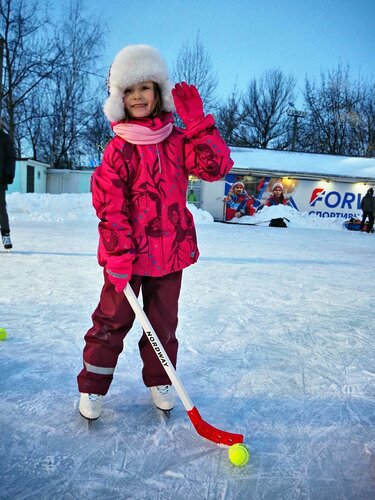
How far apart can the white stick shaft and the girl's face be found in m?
0.67

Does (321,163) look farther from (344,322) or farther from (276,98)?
(344,322)

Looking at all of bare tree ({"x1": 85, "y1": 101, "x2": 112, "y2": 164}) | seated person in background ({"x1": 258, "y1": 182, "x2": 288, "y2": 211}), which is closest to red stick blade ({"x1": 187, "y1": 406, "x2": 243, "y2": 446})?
seated person in background ({"x1": 258, "y1": 182, "x2": 288, "y2": 211})

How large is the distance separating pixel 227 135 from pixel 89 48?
12.7 meters

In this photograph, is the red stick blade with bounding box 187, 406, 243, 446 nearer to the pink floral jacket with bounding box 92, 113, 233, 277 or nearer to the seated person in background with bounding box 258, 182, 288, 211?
the pink floral jacket with bounding box 92, 113, 233, 277

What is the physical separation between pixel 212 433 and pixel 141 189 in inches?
37.3

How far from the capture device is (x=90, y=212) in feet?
41.1

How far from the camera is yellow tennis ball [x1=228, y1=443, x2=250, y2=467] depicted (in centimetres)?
141

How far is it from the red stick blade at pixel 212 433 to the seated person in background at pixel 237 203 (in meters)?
16.2

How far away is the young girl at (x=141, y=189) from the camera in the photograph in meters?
1.56

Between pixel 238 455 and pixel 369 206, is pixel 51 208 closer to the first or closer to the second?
pixel 369 206

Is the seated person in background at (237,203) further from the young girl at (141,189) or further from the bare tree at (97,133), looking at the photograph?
the young girl at (141,189)

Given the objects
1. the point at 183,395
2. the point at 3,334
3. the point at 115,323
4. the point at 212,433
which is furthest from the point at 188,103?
the point at 3,334

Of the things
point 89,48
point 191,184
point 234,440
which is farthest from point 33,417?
point 89,48

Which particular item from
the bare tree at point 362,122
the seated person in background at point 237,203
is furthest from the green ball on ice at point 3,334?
the bare tree at point 362,122
